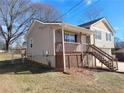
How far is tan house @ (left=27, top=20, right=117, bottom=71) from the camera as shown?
1778cm

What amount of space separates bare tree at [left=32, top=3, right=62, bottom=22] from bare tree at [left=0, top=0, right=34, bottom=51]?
2.31m

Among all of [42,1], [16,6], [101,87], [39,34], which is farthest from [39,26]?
[42,1]

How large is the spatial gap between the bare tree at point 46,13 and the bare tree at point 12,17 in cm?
231

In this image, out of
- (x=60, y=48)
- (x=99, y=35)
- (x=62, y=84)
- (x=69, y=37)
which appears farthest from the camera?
(x=99, y=35)

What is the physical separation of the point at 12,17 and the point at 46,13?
8661 mm

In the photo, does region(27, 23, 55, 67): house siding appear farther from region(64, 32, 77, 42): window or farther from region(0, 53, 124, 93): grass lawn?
A: region(0, 53, 124, 93): grass lawn

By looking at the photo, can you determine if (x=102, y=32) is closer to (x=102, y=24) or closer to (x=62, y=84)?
(x=102, y=24)

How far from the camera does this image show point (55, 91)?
11.2 meters

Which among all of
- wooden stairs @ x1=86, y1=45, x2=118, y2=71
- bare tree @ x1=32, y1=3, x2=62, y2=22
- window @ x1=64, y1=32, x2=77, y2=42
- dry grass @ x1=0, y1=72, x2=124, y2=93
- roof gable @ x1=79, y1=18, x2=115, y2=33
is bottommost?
dry grass @ x1=0, y1=72, x2=124, y2=93

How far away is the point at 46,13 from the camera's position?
4384 centimetres

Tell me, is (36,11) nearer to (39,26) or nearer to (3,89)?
(39,26)

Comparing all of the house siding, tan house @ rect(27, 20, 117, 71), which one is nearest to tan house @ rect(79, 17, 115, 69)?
tan house @ rect(27, 20, 117, 71)

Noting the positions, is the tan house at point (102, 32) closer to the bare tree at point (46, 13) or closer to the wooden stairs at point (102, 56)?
the wooden stairs at point (102, 56)

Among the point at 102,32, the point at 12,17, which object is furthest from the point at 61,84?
the point at 12,17
